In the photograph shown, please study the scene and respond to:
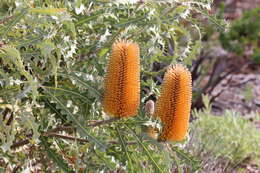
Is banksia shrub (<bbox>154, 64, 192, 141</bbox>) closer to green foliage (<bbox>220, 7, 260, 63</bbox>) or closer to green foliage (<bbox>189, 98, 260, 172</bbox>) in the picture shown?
green foliage (<bbox>189, 98, 260, 172</bbox>)

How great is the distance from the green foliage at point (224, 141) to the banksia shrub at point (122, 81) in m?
1.89

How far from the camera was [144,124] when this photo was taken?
212cm

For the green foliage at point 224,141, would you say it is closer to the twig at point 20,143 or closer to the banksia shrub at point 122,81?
the twig at point 20,143

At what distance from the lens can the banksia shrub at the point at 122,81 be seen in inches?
78.1

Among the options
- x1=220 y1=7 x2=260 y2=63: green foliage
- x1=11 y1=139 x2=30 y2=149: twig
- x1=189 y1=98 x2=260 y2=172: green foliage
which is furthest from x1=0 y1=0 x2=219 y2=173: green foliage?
x1=220 y1=7 x2=260 y2=63: green foliage

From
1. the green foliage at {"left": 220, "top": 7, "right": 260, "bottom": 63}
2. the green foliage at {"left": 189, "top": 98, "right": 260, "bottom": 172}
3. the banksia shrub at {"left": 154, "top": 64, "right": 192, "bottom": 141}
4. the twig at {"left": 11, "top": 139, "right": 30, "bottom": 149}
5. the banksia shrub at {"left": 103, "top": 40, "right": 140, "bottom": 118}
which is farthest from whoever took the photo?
the green foliage at {"left": 220, "top": 7, "right": 260, "bottom": 63}

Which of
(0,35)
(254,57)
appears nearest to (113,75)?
(0,35)

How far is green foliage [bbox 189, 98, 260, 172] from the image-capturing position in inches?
157

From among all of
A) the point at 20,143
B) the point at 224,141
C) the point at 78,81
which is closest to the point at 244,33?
the point at 224,141

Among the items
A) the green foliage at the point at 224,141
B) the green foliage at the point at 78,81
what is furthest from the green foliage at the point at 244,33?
the green foliage at the point at 78,81

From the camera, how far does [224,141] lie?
163 inches

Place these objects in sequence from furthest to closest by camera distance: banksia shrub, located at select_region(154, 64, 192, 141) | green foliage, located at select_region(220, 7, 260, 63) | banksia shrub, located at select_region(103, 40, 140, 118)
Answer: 1. green foliage, located at select_region(220, 7, 260, 63)
2. banksia shrub, located at select_region(154, 64, 192, 141)
3. banksia shrub, located at select_region(103, 40, 140, 118)

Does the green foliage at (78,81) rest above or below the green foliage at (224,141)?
above

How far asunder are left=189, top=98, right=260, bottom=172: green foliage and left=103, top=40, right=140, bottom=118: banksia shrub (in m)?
1.89
